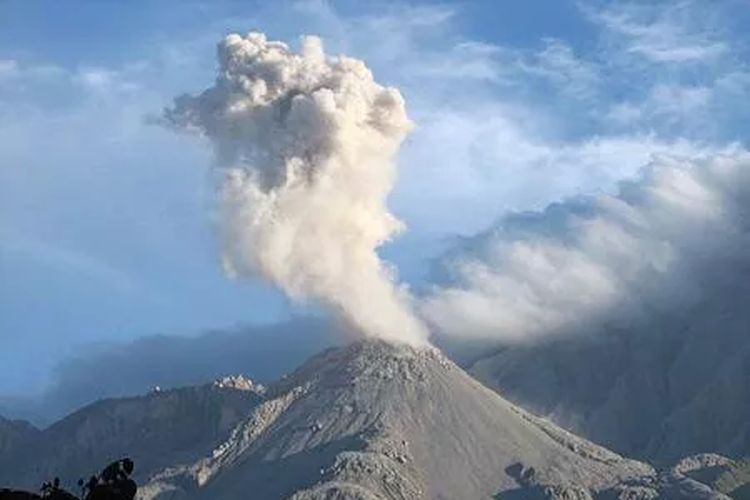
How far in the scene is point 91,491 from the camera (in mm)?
36844

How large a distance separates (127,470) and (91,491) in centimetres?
120

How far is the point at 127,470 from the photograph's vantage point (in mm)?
37719

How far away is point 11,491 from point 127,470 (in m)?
2.93

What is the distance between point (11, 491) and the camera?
3631 cm

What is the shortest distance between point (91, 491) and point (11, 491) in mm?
1899
